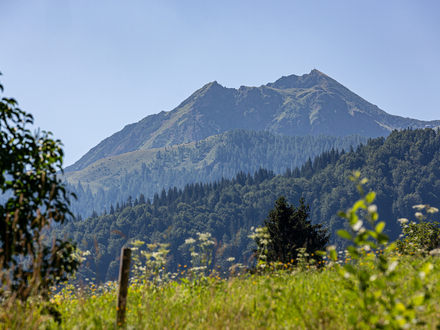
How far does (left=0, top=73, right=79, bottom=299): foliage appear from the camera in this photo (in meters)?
4.95

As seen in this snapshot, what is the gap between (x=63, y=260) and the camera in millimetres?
5473

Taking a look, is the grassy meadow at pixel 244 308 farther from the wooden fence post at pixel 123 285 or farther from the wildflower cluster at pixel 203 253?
the wildflower cluster at pixel 203 253

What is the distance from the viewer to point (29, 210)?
5160 mm

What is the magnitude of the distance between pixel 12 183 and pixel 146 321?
8.65ft

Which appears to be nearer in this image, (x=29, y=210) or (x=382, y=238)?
(x=382, y=238)

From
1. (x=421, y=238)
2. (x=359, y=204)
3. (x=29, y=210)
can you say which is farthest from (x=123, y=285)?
(x=421, y=238)

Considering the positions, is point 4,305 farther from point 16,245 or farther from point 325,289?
point 325,289

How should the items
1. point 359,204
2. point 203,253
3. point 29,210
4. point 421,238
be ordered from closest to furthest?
point 359,204, point 29,210, point 203,253, point 421,238

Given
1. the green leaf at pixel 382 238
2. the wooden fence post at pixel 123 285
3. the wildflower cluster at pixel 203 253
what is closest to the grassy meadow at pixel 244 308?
the wooden fence post at pixel 123 285

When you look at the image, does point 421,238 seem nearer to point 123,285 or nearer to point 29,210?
point 123,285

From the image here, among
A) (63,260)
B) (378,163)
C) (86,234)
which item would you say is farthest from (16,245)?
(378,163)

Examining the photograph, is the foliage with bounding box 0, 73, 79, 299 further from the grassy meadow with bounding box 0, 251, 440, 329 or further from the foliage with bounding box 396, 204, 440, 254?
the foliage with bounding box 396, 204, 440, 254

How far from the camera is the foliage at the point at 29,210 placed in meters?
4.95

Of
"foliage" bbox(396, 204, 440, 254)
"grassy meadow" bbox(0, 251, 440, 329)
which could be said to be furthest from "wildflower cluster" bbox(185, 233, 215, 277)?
"foliage" bbox(396, 204, 440, 254)
